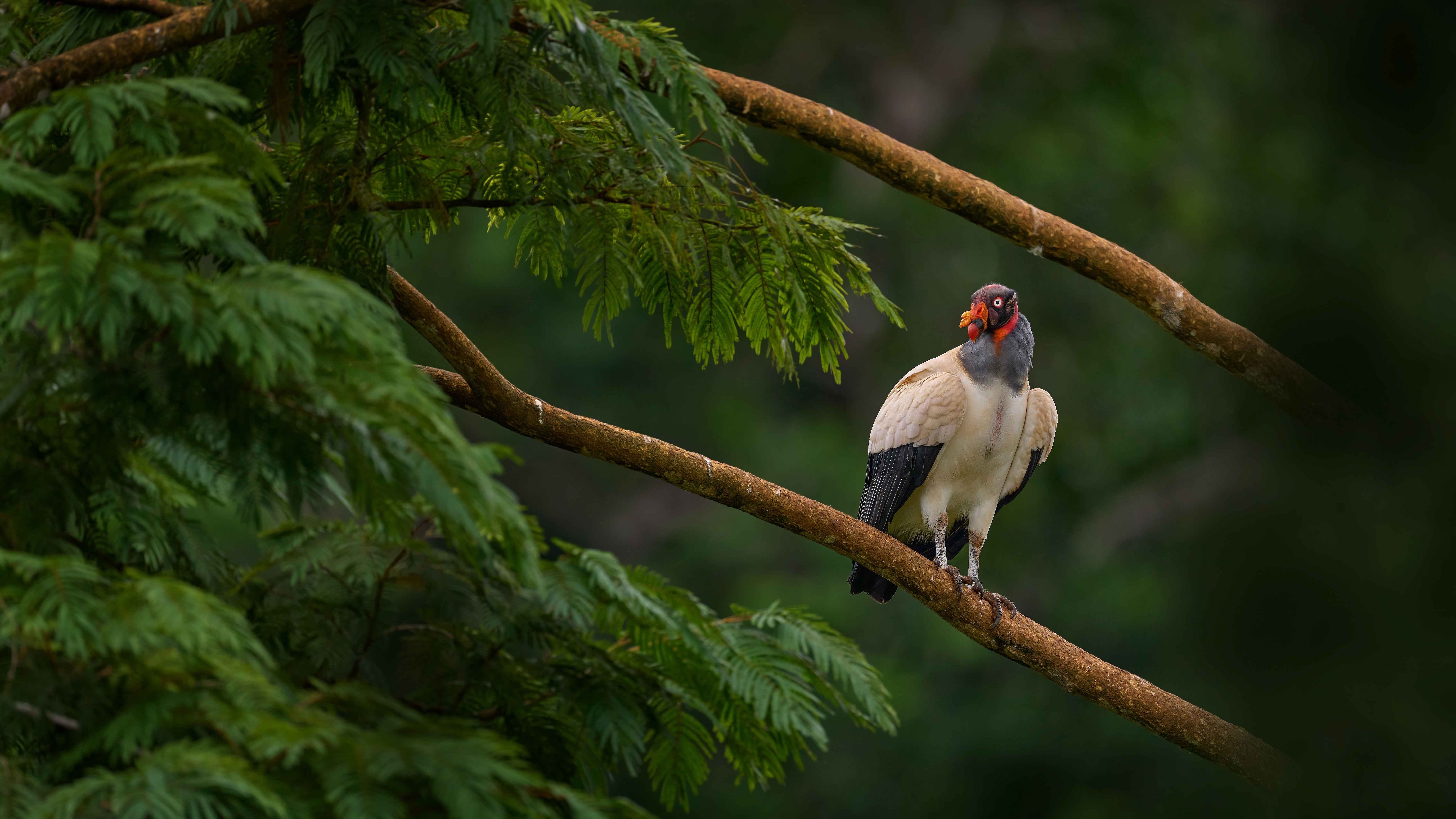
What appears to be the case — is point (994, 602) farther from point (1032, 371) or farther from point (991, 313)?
point (1032, 371)

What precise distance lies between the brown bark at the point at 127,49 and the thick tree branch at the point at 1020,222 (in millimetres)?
1309

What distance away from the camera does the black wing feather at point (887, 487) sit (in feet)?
A: 16.7

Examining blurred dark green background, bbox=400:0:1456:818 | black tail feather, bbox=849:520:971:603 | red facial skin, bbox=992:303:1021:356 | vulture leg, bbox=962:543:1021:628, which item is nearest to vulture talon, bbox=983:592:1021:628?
vulture leg, bbox=962:543:1021:628

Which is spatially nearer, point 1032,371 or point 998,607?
point 998,607

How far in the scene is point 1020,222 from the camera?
3762mm

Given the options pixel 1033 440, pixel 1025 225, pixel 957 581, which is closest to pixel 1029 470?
pixel 1033 440

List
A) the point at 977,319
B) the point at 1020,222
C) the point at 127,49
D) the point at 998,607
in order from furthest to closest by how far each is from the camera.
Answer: the point at 977,319 < the point at 998,607 < the point at 1020,222 < the point at 127,49

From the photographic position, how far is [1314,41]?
237 centimetres

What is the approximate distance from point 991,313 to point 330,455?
3.43m

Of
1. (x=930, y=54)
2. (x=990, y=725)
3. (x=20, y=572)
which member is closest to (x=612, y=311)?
(x=20, y=572)

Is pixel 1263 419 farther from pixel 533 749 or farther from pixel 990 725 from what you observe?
pixel 990 725

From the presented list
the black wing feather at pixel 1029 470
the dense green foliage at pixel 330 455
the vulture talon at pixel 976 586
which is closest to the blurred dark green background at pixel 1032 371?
the black wing feather at pixel 1029 470

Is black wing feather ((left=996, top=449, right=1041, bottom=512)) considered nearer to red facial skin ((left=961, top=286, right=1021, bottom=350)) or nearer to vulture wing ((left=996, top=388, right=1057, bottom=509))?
vulture wing ((left=996, top=388, right=1057, bottom=509))

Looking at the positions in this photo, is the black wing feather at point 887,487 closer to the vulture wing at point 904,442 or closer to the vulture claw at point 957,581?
the vulture wing at point 904,442
